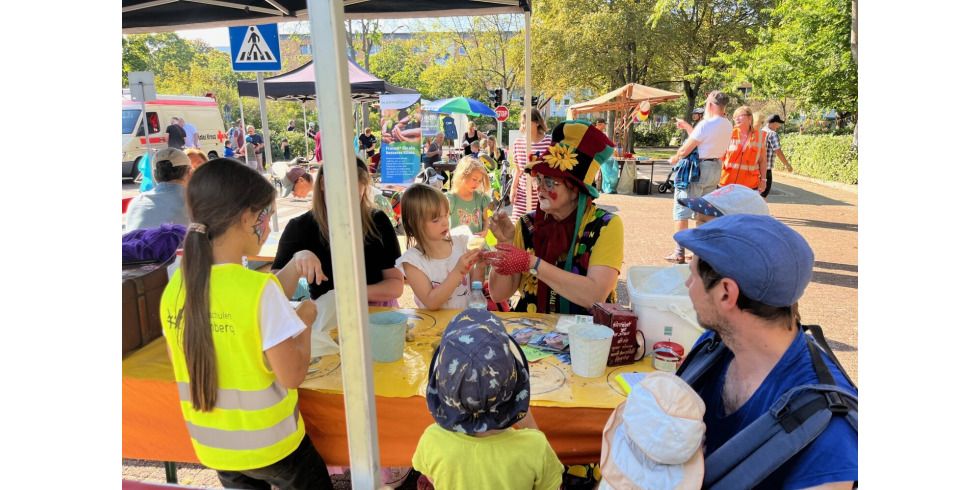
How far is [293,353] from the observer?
168 cm

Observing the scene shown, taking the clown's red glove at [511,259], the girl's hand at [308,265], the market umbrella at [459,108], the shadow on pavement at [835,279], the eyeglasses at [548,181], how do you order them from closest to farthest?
the girl's hand at [308,265], the clown's red glove at [511,259], the eyeglasses at [548,181], the shadow on pavement at [835,279], the market umbrella at [459,108]

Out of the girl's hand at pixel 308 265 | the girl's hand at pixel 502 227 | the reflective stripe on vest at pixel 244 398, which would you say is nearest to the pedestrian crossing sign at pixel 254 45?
the girl's hand at pixel 502 227

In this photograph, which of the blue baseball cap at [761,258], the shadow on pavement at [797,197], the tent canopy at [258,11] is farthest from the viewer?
the shadow on pavement at [797,197]

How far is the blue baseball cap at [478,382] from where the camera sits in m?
1.36

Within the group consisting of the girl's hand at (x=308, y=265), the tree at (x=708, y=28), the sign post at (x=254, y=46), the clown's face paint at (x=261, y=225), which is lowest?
the girl's hand at (x=308, y=265)

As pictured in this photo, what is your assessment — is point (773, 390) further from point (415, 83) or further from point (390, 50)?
point (415, 83)

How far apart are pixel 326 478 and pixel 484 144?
44.1 ft

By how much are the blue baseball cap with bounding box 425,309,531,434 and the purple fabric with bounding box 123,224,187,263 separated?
171 cm

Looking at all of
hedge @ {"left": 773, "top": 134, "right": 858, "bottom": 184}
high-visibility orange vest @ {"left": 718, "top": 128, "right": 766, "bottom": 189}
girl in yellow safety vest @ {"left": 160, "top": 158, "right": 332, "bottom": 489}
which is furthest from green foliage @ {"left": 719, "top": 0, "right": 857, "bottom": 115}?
girl in yellow safety vest @ {"left": 160, "top": 158, "right": 332, "bottom": 489}

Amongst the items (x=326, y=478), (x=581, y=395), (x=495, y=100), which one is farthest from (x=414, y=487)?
(x=495, y=100)

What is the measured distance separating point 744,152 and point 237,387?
6.64 m

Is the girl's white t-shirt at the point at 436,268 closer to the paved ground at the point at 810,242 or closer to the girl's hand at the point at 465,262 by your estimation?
the girl's hand at the point at 465,262

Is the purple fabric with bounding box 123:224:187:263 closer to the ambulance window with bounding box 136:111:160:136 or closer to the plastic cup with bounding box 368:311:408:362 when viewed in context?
the plastic cup with bounding box 368:311:408:362

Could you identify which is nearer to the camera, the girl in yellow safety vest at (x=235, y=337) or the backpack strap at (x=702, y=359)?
the backpack strap at (x=702, y=359)
